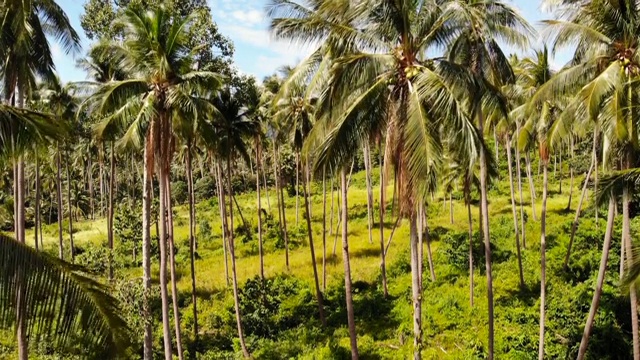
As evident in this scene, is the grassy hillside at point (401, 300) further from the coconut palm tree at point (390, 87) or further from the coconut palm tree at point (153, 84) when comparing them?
the coconut palm tree at point (390, 87)

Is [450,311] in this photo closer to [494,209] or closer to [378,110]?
[378,110]

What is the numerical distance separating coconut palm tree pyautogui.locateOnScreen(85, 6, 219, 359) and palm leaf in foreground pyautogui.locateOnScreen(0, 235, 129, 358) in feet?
31.4

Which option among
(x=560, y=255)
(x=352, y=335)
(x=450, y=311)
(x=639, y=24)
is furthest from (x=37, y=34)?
(x=560, y=255)

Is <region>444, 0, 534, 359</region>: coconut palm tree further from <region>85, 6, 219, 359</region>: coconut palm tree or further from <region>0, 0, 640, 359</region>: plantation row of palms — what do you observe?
<region>85, 6, 219, 359</region>: coconut palm tree

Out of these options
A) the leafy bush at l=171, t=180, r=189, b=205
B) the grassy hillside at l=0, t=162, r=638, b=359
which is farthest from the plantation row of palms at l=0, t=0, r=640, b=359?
the leafy bush at l=171, t=180, r=189, b=205

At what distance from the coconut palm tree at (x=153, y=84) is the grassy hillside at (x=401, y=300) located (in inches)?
243

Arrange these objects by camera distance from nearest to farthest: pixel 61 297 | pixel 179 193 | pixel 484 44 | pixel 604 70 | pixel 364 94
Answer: pixel 61 297
pixel 364 94
pixel 604 70
pixel 484 44
pixel 179 193

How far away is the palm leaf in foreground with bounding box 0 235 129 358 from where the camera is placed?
5.70 meters

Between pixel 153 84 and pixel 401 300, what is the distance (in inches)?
656

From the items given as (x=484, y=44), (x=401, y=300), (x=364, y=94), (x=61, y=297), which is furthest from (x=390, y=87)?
(x=401, y=300)

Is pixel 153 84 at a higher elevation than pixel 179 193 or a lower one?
higher

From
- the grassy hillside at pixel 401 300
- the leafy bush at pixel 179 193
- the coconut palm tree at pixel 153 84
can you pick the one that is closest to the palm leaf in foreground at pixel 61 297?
the coconut palm tree at pixel 153 84

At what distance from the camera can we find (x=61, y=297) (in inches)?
227

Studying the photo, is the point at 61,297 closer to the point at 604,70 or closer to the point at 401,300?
the point at 604,70
